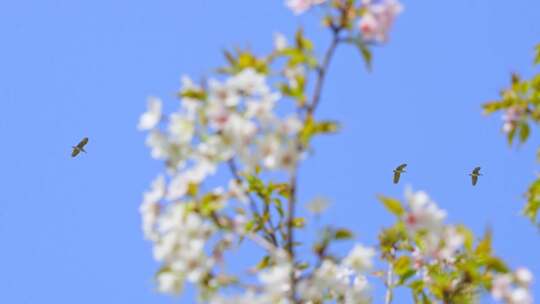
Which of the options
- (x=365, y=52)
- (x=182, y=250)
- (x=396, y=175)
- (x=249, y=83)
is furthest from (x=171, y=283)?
(x=396, y=175)

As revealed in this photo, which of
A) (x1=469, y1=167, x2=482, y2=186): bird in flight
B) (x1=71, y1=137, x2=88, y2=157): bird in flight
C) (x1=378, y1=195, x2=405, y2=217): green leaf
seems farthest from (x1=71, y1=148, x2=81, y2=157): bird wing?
(x1=378, y1=195, x2=405, y2=217): green leaf

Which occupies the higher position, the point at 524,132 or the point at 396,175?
the point at 396,175

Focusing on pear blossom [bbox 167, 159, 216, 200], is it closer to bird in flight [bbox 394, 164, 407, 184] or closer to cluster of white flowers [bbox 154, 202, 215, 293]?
cluster of white flowers [bbox 154, 202, 215, 293]

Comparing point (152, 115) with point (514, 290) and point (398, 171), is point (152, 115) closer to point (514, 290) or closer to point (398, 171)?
point (514, 290)

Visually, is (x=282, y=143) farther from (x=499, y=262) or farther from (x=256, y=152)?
(x=499, y=262)

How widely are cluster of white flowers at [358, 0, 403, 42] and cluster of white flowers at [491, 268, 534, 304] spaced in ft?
3.40

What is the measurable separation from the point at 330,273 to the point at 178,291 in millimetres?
586

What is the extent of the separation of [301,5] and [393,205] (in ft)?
2.90

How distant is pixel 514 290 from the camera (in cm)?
274

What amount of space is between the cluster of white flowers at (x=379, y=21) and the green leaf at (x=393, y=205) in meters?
0.61

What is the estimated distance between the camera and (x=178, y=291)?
2.64 m

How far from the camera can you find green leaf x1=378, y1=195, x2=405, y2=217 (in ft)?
9.00

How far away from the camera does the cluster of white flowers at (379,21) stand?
2732 millimetres

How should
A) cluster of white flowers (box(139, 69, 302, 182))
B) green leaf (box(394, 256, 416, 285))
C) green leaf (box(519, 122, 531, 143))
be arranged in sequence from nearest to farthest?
cluster of white flowers (box(139, 69, 302, 182)), green leaf (box(394, 256, 416, 285)), green leaf (box(519, 122, 531, 143))
